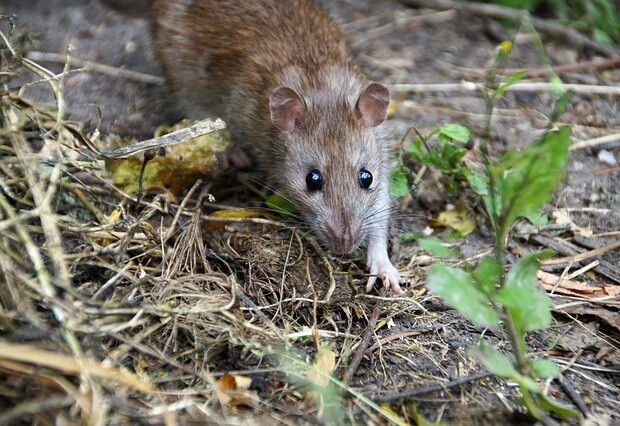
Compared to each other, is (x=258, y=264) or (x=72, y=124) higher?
(x=72, y=124)

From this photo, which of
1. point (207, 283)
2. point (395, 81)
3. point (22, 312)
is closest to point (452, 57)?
point (395, 81)

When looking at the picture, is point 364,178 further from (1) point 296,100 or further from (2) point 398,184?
(1) point 296,100

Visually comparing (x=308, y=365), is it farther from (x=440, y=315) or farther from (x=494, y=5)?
(x=494, y=5)

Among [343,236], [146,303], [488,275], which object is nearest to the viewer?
[488,275]

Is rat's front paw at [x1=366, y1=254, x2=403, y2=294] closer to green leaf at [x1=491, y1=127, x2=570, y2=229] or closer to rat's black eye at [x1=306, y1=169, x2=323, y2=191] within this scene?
rat's black eye at [x1=306, y1=169, x2=323, y2=191]

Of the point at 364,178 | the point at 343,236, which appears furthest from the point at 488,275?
the point at 364,178

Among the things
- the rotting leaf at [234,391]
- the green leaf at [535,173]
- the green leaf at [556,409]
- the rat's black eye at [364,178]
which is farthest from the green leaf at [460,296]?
the rat's black eye at [364,178]
